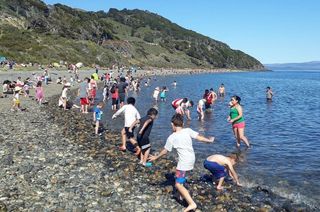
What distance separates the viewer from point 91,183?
1029 centimetres

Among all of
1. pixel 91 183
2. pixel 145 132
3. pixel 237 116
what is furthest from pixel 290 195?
pixel 237 116

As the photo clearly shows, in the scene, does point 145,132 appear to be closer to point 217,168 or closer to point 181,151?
point 217,168

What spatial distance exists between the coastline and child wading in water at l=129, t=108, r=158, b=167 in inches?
17.0

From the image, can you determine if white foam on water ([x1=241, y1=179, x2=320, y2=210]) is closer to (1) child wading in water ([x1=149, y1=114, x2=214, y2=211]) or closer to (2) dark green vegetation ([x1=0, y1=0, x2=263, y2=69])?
(1) child wading in water ([x1=149, y1=114, x2=214, y2=211])

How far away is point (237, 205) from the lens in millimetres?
9344

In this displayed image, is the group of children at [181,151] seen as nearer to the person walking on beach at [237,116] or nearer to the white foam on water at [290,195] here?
the white foam on water at [290,195]

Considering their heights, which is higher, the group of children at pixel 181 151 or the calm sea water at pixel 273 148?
the group of children at pixel 181 151

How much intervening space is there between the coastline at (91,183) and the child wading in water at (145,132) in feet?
1.41

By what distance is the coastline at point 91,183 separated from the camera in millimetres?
8992

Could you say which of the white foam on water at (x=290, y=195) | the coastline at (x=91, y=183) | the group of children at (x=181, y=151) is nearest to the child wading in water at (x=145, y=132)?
the group of children at (x=181, y=151)

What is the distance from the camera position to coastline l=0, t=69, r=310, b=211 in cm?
899

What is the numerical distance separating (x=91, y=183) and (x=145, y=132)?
2.94 metres

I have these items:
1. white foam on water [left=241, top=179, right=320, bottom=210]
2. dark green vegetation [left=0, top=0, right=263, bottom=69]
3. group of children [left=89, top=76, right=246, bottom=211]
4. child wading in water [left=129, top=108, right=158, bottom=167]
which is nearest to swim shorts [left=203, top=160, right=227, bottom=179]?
group of children [left=89, top=76, right=246, bottom=211]

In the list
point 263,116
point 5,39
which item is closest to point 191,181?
point 263,116
